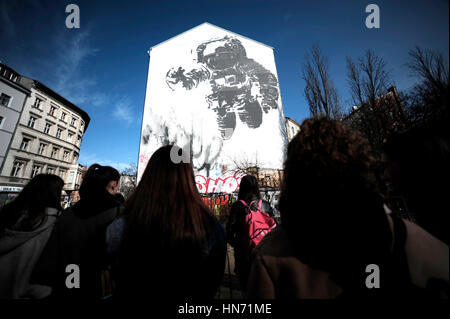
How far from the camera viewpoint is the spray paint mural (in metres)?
10.3

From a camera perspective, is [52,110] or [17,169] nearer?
[17,169]

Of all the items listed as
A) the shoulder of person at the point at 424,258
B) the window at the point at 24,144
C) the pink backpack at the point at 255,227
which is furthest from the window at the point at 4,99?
the shoulder of person at the point at 424,258

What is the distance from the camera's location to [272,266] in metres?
0.74

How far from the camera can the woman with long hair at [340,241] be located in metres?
0.65

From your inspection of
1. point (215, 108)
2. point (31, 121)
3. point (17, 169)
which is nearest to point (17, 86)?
point (31, 121)

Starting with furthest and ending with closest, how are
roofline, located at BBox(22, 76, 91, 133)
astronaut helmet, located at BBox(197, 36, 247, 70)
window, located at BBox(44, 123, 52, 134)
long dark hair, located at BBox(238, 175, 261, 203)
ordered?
window, located at BBox(44, 123, 52, 134) → roofline, located at BBox(22, 76, 91, 133) → astronaut helmet, located at BBox(197, 36, 247, 70) → long dark hair, located at BBox(238, 175, 261, 203)

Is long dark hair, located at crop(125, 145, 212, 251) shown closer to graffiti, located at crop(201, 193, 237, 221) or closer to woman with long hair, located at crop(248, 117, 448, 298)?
woman with long hair, located at crop(248, 117, 448, 298)

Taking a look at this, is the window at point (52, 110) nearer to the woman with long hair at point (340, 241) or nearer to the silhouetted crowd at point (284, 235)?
the silhouetted crowd at point (284, 235)

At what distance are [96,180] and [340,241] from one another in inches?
78.9

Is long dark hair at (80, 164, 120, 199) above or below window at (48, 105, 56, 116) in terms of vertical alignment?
below

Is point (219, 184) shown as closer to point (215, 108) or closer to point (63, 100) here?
point (215, 108)

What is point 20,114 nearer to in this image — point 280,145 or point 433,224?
point 280,145

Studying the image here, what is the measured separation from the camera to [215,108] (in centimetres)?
1111

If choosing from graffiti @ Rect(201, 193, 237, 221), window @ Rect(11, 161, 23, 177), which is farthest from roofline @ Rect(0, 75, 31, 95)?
graffiti @ Rect(201, 193, 237, 221)
